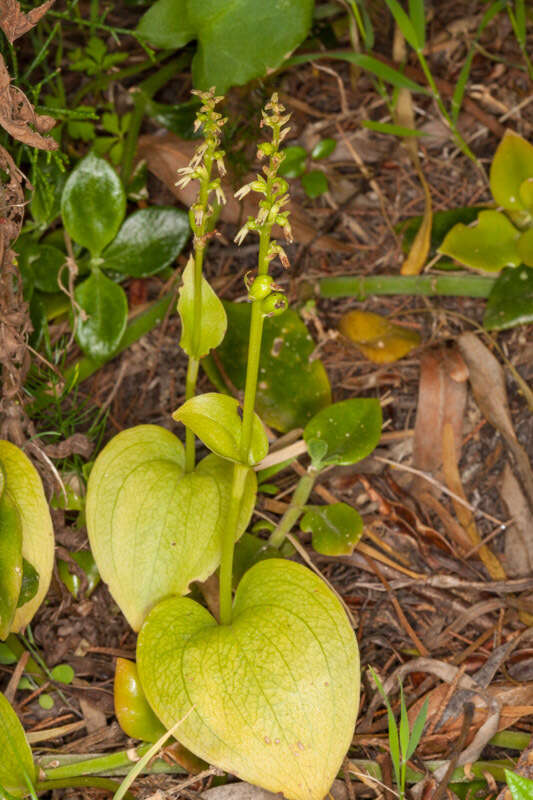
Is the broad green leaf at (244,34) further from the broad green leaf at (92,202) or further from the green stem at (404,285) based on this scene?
the green stem at (404,285)

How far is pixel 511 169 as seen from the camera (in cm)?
151

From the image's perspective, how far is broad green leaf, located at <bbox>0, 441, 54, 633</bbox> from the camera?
1.22m

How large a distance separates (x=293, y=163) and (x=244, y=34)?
0.30 m

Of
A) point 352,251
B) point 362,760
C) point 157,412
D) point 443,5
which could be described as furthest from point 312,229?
point 362,760

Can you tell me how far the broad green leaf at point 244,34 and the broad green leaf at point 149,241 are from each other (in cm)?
26

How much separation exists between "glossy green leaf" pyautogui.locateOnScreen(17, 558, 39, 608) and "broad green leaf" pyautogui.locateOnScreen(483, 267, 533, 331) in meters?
0.88

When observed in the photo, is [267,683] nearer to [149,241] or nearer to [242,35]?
[149,241]

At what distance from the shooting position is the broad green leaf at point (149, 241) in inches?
60.4

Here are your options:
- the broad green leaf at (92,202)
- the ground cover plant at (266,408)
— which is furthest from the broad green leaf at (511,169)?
the broad green leaf at (92,202)

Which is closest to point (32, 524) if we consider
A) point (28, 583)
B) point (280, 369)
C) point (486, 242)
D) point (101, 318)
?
point (28, 583)

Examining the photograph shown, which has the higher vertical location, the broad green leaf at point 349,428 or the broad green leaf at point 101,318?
the broad green leaf at point 101,318

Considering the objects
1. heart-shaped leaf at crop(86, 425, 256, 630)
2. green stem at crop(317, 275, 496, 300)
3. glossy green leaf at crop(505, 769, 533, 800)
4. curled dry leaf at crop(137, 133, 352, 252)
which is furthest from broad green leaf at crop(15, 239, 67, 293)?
glossy green leaf at crop(505, 769, 533, 800)

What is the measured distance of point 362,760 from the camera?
46.9 inches

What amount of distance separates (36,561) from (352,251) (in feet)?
2.77
